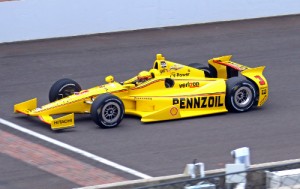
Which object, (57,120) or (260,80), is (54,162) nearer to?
(57,120)

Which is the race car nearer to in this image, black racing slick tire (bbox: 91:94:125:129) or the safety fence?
black racing slick tire (bbox: 91:94:125:129)

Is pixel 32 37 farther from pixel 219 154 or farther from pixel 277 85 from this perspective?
pixel 219 154

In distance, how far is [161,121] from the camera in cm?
1719

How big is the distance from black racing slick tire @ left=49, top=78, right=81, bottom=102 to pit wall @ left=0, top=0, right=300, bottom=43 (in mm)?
6584

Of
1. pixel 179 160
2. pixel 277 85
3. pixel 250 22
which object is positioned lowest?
pixel 179 160

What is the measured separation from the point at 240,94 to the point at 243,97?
0.41ft

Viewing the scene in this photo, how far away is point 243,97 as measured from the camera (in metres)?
17.7

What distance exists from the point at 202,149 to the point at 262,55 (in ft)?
24.7

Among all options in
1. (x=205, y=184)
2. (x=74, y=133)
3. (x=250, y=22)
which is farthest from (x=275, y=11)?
(x=205, y=184)

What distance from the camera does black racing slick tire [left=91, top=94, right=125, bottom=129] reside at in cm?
1647

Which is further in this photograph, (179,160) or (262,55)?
(262,55)

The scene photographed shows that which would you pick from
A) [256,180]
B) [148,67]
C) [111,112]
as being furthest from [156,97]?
[256,180]

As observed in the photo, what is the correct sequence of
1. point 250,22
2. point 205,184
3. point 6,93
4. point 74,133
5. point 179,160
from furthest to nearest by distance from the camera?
point 250,22, point 6,93, point 74,133, point 179,160, point 205,184

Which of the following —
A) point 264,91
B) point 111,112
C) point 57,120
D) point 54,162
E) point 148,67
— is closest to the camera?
point 54,162
